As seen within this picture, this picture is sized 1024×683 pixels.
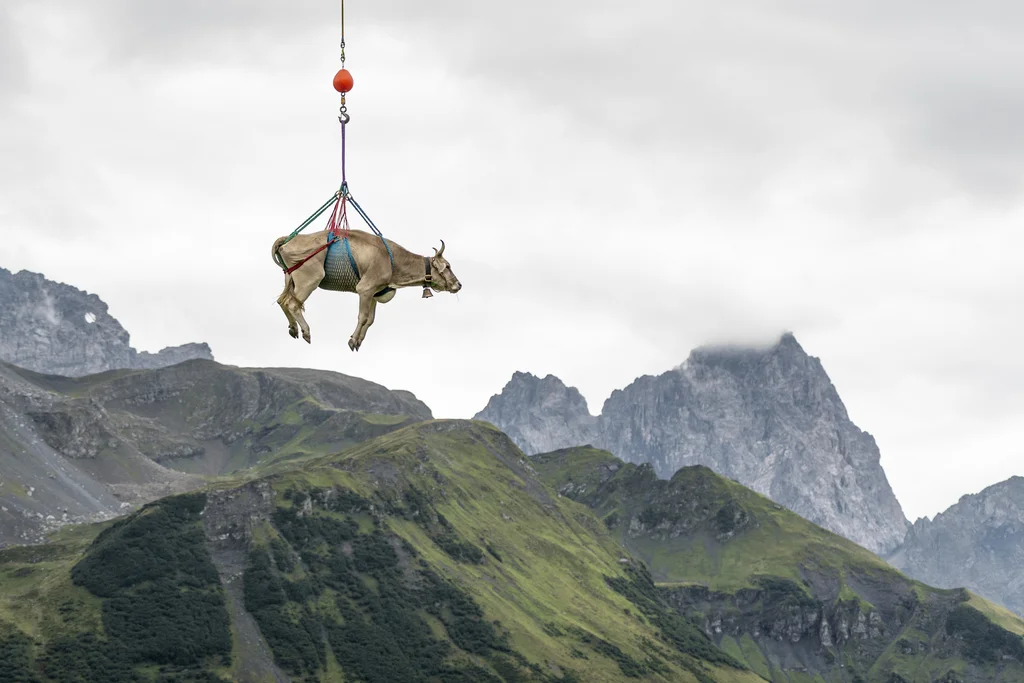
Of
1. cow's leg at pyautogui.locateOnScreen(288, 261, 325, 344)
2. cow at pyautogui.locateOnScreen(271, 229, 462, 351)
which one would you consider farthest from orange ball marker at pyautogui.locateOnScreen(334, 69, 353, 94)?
cow's leg at pyautogui.locateOnScreen(288, 261, 325, 344)

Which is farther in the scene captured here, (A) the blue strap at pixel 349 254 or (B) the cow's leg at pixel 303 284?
(A) the blue strap at pixel 349 254

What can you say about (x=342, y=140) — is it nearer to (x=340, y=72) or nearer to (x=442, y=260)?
(x=340, y=72)

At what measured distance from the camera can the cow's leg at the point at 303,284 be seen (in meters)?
40.5

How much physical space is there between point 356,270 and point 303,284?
191cm

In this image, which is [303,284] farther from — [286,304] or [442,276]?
[442,276]

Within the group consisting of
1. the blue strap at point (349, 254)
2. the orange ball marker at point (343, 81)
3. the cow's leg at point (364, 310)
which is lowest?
the cow's leg at point (364, 310)

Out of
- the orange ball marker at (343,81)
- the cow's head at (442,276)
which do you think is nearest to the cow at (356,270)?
the cow's head at (442,276)

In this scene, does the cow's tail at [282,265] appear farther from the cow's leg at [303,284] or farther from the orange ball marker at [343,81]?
the orange ball marker at [343,81]

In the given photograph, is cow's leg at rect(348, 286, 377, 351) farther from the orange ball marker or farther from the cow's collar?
the orange ball marker

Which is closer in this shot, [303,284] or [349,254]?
[303,284]

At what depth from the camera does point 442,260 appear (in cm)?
4194

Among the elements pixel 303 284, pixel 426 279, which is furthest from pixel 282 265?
pixel 426 279

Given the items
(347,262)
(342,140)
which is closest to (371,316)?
(347,262)

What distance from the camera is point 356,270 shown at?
4172cm
